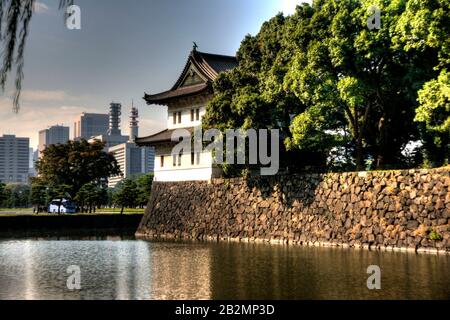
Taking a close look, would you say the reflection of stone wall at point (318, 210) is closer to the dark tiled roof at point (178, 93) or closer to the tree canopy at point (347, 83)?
the tree canopy at point (347, 83)

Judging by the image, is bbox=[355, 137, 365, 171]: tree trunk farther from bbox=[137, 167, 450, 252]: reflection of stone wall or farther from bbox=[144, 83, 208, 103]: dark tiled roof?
bbox=[144, 83, 208, 103]: dark tiled roof

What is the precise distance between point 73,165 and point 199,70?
99.2 ft

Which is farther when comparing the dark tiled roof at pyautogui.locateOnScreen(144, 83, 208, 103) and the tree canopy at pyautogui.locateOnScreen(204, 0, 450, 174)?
the dark tiled roof at pyautogui.locateOnScreen(144, 83, 208, 103)

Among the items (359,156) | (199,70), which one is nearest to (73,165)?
(199,70)

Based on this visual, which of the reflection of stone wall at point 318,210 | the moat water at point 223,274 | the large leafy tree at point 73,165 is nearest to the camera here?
the moat water at point 223,274

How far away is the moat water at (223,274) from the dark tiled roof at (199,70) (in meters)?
15.3

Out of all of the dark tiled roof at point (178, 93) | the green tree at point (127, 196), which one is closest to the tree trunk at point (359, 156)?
the dark tiled roof at point (178, 93)

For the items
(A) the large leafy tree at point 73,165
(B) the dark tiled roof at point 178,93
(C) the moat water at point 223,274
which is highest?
(B) the dark tiled roof at point 178,93

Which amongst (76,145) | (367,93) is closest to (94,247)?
(367,93)

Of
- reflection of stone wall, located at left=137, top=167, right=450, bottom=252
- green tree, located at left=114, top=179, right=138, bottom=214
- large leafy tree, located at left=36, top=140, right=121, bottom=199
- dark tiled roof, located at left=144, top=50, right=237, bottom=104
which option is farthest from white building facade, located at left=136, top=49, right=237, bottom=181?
large leafy tree, located at left=36, top=140, right=121, bottom=199

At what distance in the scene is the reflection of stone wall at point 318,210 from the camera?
76.4ft

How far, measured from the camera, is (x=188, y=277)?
16844mm

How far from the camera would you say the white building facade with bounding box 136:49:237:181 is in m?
37.8

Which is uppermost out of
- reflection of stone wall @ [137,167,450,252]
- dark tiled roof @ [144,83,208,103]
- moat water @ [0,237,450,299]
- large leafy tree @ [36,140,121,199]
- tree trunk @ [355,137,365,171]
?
dark tiled roof @ [144,83,208,103]
